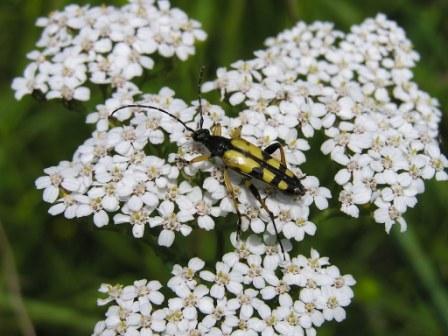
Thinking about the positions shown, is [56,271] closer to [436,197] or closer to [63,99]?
[63,99]

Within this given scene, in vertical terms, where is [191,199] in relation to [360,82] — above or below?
below

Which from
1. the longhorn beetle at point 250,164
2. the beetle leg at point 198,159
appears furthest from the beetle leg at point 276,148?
the beetle leg at point 198,159

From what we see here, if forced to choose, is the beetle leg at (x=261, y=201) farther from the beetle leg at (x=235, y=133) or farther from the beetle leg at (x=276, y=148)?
the beetle leg at (x=235, y=133)

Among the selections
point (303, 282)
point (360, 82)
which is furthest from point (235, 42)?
point (303, 282)

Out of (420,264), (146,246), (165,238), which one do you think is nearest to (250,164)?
(165,238)

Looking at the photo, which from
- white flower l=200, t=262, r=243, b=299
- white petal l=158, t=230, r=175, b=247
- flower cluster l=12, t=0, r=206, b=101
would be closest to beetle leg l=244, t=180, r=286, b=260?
white flower l=200, t=262, r=243, b=299

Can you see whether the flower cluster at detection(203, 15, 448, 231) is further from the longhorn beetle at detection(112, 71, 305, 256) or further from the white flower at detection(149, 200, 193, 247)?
the white flower at detection(149, 200, 193, 247)
